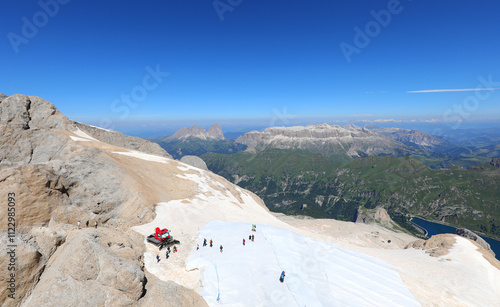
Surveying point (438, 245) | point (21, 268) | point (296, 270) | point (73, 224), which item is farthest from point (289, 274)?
point (438, 245)

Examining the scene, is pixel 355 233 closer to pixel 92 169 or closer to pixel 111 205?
pixel 111 205

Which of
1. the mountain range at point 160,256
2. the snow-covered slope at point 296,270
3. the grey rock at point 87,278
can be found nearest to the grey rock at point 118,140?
the mountain range at point 160,256

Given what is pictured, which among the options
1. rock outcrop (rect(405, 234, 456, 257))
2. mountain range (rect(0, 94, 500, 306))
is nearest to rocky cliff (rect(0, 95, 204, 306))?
mountain range (rect(0, 94, 500, 306))

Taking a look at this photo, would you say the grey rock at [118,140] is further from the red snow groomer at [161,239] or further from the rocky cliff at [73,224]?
the red snow groomer at [161,239]

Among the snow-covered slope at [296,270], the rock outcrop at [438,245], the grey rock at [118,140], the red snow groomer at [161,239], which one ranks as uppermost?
the grey rock at [118,140]

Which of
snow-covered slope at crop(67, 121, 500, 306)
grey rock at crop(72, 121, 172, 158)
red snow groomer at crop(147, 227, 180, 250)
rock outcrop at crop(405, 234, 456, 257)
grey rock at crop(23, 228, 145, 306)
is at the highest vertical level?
grey rock at crop(72, 121, 172, 158)

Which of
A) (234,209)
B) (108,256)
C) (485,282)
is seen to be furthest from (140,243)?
(485,282)

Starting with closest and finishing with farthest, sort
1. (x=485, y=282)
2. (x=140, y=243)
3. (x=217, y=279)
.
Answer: (x=217, y=279)
(x=140, y=243)
(x=485, y=282)

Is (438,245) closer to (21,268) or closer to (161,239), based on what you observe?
(161,239)

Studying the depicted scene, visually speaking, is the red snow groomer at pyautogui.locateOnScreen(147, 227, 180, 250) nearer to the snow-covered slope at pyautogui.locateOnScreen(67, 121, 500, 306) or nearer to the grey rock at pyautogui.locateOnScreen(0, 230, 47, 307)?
the snow-covered slope at pyautogui.locateOnScreen(67, 121, 500, 306)
